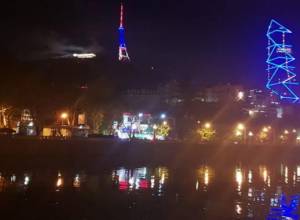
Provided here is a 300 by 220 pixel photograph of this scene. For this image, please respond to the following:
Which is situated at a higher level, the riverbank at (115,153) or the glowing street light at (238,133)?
the glowing street light at (238,133)

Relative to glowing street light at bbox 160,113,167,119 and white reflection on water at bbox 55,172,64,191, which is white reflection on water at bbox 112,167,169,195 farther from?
glowing street light at bbox 160,113,167,119

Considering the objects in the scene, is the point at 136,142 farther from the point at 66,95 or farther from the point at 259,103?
the point at 259,103

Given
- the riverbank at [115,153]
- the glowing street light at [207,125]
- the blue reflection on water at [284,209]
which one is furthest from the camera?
the glowing street light at [207,125]

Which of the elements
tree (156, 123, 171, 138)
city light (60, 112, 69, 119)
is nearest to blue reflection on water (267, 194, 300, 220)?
city light (60, 112, 69, 119)

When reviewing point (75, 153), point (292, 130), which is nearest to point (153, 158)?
point (75, 153)

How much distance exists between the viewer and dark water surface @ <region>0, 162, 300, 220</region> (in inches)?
920

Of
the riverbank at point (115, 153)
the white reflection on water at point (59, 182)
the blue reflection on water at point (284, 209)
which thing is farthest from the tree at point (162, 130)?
the blue reflection on water at point (284, 209)

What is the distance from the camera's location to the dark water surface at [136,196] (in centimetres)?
2336

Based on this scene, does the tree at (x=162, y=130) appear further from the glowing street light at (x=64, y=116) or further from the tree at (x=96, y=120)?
the glowing street light at (x=64, y=116)

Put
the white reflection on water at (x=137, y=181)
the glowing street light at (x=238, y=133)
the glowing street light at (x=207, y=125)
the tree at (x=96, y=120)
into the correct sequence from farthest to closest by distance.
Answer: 1. the glowing street light at (x=238, y=133)
2. the glowing street light at (x=207, y=125)
3. the tree at (x=96, y=120)
4. the white reflection on water at (x=137, y=181)

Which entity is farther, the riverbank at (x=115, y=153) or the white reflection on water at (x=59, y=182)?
the riverbank at (x=115, y=153)

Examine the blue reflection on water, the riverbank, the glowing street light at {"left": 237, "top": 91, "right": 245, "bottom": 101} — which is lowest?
the blue reflection on water

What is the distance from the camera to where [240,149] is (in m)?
73.9

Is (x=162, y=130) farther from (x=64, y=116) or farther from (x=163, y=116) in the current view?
(x=64, y=116)
